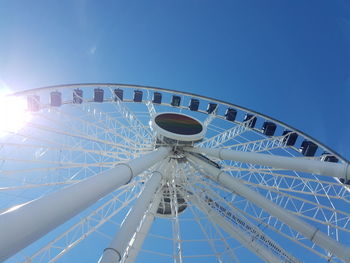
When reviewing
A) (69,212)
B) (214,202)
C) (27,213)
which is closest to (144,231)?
(214,202)

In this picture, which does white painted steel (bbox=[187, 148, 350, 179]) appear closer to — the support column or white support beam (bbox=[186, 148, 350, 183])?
white support beam (bbox=[186, 148, 350, 183])

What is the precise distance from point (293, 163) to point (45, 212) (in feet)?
27.1

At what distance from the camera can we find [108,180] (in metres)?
7.03

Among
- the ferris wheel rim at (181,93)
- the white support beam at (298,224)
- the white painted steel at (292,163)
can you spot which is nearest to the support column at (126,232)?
the white painted steel at (292,163)

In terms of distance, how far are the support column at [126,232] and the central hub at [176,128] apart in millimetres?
4033

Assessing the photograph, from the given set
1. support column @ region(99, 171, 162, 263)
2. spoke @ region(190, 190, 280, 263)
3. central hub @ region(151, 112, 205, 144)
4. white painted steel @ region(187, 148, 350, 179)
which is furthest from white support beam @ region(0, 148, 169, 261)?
spoke @ region(190, 190, 280, 263)

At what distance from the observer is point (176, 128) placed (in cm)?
1756

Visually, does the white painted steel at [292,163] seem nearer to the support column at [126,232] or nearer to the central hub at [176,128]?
the central hub at [176,128]

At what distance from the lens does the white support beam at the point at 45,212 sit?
13.5 feet

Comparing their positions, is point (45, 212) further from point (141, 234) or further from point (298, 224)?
point (298, 224)

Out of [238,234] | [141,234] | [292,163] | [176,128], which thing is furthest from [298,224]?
[176,128]

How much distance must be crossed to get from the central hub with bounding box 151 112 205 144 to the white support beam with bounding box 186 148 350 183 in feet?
9.12

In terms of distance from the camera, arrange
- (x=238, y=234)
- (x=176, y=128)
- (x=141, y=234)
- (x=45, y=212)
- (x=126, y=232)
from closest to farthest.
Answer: (x=45, y=212)
(x=126, y=232)
(x=141, y=234)
(x=238, y=234)
(x=176, y=128)

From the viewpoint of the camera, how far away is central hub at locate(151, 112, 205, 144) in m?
16.5
